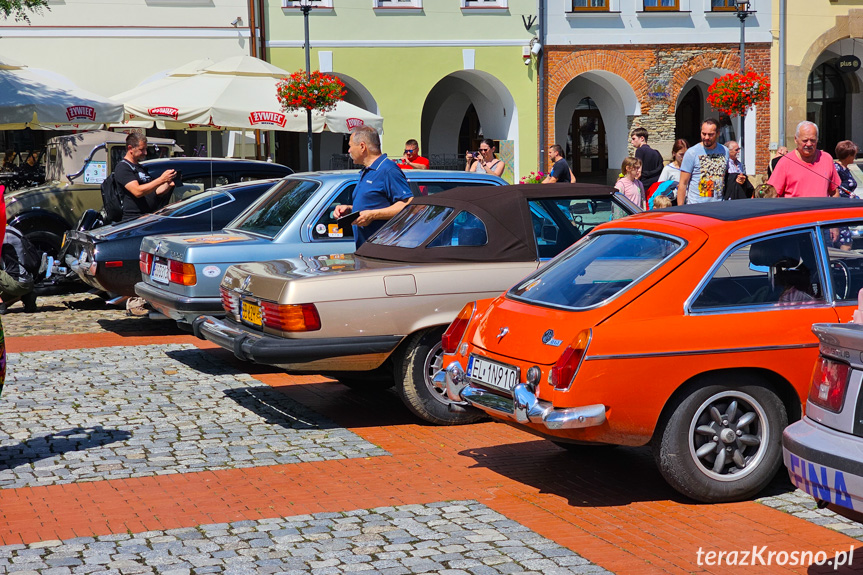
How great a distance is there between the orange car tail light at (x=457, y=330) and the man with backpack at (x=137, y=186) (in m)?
6.72

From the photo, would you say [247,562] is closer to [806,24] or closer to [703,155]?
[703,155]

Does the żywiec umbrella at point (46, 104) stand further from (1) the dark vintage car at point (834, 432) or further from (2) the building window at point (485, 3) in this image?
(1) the dark vintage car at point (834, 432)

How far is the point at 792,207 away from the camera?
5910mm

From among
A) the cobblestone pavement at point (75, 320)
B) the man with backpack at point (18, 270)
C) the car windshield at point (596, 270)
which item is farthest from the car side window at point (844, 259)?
the man with backpack at point (18, 270)

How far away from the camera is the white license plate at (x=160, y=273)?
945cm

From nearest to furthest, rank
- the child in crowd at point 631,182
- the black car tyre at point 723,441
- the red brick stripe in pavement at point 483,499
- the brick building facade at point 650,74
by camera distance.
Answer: the red brick stripe in pavement at point 483,499 < the black car tyre at point 723,441 < the child in crowd at point 631,182 < the brick building facade at point 650,74

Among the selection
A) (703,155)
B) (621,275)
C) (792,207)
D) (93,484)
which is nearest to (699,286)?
(621,275)

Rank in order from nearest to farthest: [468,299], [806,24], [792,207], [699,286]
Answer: [699,286]
[792,207]
[468,299]
[806,24]

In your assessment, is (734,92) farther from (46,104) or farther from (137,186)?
(137,186)

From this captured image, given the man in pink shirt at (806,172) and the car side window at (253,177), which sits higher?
the car side window at (253,177)

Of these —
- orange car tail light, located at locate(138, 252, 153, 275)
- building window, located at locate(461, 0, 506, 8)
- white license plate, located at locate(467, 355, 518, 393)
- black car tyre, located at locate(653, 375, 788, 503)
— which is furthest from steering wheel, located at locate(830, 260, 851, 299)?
building window, located at locate(461, 0, 506, 8)

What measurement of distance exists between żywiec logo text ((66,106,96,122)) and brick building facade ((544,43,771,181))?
14169 millimetres

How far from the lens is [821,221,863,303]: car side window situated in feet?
18.8

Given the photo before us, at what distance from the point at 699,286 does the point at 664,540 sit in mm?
1297
